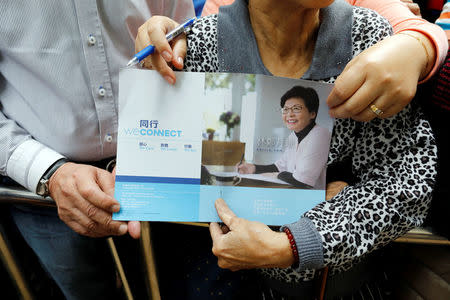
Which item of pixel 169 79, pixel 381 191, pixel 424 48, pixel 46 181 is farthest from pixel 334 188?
pixel 46 181

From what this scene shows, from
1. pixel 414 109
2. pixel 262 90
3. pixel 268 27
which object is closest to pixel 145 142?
pixel 262 90

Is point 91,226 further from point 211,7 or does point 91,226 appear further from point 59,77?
point 211,7

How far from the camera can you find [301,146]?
66 cm

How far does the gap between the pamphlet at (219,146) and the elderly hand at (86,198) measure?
0.18 ft

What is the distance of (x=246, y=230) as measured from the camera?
62cm

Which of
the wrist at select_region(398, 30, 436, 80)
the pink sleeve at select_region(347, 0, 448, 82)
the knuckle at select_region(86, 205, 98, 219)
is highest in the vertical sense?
the pink sleeve at select_region(347, 0, 448, 82)

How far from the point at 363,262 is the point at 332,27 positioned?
609 mm

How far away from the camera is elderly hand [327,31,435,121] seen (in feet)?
1.85

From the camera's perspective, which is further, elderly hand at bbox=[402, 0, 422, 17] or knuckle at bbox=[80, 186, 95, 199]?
elderly hand at bbox=[402, 0, 422, 17]

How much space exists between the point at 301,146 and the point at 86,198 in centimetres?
51

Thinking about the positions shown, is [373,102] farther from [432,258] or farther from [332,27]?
[432,258]

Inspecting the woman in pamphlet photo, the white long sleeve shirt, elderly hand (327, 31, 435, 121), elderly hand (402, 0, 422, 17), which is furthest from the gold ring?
elderly hand (402, 0, 422, 17)

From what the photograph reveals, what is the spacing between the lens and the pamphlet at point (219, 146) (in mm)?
640

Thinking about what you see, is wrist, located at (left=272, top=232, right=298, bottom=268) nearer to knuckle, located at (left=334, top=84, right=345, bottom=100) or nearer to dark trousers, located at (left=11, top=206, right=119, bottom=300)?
knuckle, located at (left=334, top=84, right=345, bottom=100)
